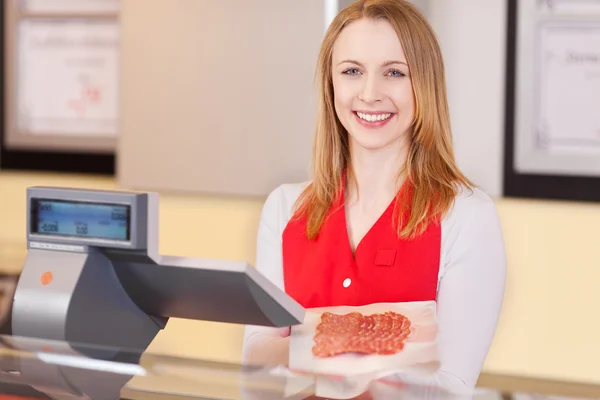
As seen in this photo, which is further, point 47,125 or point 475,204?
point 47,125

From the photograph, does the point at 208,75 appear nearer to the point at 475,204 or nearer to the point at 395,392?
→ the point at 475,204

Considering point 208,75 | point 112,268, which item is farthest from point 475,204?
point 208,75

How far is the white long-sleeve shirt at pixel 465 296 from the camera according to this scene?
5.32 ft

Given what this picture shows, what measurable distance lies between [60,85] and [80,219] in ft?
8.65

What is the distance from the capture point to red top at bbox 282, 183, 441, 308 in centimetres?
175

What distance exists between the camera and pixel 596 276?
2.87 meters

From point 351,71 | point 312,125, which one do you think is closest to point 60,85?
point 312,125

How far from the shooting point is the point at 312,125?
3057 mm

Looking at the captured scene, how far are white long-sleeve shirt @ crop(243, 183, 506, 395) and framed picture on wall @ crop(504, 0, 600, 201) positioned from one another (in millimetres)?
1171

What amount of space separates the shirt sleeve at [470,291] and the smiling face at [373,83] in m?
0.22

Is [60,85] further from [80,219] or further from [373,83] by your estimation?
[80,219]

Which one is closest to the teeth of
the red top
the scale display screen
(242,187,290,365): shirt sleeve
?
the red top

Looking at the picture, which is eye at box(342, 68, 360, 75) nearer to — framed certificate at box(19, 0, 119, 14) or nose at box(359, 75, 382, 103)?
nose at box(359, 75, 382, 103)

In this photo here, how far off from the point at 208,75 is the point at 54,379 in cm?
211
